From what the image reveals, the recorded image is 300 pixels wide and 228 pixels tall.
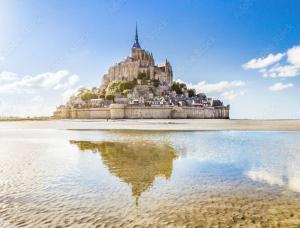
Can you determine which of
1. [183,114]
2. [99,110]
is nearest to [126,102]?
[99,110]

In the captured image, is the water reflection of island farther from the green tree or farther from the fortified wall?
the green tree

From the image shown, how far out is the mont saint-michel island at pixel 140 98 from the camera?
111375 millimetres

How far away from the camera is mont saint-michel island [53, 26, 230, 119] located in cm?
11138

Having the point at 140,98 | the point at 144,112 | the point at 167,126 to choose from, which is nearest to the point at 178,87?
the point at 140,98

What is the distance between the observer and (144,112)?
11081 cm

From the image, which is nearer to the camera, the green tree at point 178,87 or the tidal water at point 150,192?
the tidal water at point 150,192

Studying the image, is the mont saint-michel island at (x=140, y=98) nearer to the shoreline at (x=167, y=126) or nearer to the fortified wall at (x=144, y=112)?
the fortified wall at (x=144, y=112)

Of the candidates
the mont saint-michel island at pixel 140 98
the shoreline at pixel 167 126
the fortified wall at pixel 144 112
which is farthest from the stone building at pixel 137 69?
the shoreline at pixel 167 126

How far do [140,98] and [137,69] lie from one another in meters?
19.7

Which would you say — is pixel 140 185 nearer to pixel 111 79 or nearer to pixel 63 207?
pixel 63 207

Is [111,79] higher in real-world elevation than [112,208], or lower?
higher

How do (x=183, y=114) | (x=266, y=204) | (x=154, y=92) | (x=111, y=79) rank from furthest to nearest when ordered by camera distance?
(x=111, y=79)
(x=154, y=92)
(x=183, y=114)
(x=266, y=204)

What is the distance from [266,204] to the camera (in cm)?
695

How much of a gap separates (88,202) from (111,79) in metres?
138
